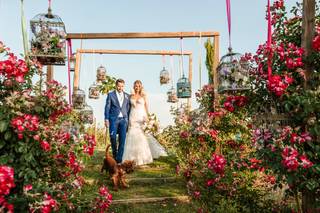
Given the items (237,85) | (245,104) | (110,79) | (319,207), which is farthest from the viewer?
(110,79)

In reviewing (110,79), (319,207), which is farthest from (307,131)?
(110,79)

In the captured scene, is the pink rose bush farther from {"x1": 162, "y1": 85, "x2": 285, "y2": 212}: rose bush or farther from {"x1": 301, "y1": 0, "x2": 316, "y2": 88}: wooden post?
{"x1": 301, "y1": 0, "x2": 316, "y2": 88}: wooden post

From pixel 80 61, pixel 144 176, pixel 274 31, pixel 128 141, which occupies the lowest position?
pixel 144 176

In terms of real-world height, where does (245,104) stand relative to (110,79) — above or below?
below

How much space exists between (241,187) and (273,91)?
2360mm

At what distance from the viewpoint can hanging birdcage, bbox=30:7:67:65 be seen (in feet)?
19.6

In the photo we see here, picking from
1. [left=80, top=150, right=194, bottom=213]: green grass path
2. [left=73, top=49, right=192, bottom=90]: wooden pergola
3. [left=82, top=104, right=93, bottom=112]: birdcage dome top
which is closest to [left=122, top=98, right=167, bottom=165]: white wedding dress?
[left=80, top=150, right=194, bottom=213]: green grass path

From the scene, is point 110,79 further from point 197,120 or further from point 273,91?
point 273,91

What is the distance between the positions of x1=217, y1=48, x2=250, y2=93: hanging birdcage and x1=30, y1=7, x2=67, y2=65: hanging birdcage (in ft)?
8.57

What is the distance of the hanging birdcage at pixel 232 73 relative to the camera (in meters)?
5.61

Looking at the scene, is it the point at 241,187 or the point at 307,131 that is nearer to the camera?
the point at 307,131

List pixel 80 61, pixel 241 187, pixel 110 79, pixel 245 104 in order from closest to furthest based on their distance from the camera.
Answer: pixel 245 104 → pixel 241 187 → pixel 80 61 → pixel 110 79

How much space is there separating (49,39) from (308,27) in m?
3.91

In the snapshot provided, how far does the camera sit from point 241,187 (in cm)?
634
